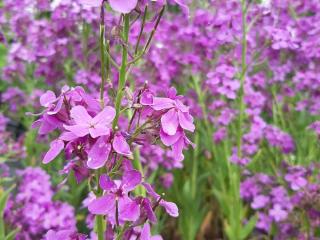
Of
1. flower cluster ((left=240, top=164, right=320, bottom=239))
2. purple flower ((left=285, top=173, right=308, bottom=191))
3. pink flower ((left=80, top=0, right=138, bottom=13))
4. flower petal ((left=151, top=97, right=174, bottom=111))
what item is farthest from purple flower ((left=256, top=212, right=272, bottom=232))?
pink flower ((left=80, top=0, right=138, bottom=13))

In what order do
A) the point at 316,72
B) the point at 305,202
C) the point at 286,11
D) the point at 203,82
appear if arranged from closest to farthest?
the point at 305,202, the point at 316,72, the point at 203,82, the point at 286,11

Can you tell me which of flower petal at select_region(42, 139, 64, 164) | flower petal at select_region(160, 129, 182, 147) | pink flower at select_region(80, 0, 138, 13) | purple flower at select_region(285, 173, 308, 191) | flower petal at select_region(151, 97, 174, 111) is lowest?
purple flower at select_region(285, 173, 308, 191)

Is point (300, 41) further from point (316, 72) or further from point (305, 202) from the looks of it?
point (305, 202)

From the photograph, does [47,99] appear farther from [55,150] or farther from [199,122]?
[199,122]

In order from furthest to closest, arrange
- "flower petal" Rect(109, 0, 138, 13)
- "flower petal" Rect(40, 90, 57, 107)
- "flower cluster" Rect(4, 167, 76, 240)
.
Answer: "flower cluster" Rect(4, 167, 76, 240) < "flower petal" Rect(40, 90, 57, 107) < "flower petal" Rect(109, 0, 138, 13)

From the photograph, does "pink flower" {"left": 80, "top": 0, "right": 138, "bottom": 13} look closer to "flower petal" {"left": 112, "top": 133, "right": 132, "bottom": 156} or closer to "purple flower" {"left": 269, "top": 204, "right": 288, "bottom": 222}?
"flower petal" {"left": 112, "top": 133, "right": 132, "bottom": 156}

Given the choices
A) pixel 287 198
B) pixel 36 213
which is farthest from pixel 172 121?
pixel 287 198

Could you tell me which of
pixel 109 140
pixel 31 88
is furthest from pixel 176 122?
pixel 31 88
